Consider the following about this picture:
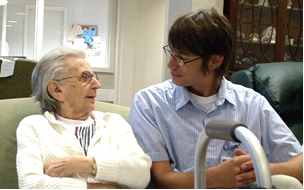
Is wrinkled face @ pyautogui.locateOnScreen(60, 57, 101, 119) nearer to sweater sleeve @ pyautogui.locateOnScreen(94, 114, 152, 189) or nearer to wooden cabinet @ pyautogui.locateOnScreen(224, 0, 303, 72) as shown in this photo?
sweater sleeve @ pyautogui.locateOnScreen(94, 114, 152, 189)

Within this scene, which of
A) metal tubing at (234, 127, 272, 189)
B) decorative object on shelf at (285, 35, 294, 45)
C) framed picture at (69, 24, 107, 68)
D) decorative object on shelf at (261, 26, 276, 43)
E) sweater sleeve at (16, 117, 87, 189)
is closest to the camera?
metal tubing at (234, 127, 272, 189)

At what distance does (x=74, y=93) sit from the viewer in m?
1.38

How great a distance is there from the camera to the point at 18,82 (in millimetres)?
2197

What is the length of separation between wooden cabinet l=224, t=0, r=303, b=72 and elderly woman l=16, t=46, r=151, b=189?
2323 mm

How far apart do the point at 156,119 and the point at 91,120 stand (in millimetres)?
259

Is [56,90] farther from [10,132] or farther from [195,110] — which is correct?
Result: [195,110]

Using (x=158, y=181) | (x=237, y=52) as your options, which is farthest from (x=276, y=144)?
(x=237, y=52)

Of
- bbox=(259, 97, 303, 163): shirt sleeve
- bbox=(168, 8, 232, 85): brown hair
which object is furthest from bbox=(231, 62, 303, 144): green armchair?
bbox=(168, 8, 232, 85): brown hair

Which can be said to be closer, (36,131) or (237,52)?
(36,131)

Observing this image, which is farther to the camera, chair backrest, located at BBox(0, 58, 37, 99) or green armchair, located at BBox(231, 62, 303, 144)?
chair backrest, located at BBox(0, 58, 37, 99)

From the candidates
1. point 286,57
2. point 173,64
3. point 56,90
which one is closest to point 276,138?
point 173,64

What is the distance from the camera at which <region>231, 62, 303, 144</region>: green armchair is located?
182 centimetres

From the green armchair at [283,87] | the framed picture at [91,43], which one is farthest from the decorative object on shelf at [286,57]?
the framed picture at [91,43]

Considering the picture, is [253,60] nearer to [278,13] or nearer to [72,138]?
[278,13]
